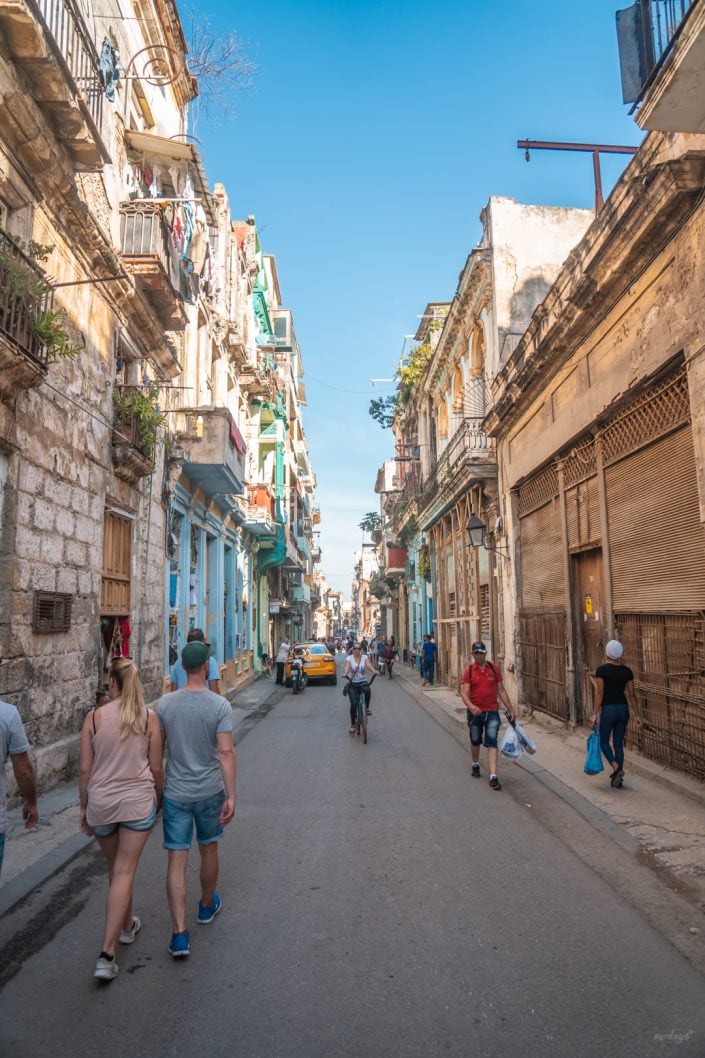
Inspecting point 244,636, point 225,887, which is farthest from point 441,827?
point 244,636

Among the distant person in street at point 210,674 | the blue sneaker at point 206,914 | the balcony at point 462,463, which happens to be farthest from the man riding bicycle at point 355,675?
the blue sneaker at point 206,914

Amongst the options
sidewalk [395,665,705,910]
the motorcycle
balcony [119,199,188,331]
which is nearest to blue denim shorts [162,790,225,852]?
sidewalk [395,665,705,910]

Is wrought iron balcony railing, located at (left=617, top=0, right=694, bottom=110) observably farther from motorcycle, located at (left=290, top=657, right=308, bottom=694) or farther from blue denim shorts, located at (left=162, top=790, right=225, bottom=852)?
motorcycle, located at (left=290, top=657, right=308, bottom=694)

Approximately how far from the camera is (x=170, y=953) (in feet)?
13.9

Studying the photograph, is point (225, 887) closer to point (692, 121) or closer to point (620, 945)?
point (620, 945)

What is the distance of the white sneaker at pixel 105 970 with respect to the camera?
3.91m

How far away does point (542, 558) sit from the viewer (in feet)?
46.4

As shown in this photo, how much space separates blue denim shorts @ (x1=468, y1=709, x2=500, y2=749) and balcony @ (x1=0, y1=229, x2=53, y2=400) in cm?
617

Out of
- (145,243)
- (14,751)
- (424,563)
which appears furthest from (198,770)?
(424,563)

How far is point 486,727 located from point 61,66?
8.45 meters

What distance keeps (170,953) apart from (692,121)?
7605 mm

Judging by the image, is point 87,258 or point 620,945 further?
point 87,258

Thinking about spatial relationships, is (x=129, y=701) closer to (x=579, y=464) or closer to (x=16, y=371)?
(x=16, y=371)

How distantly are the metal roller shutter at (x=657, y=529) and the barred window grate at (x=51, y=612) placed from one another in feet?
22.9
